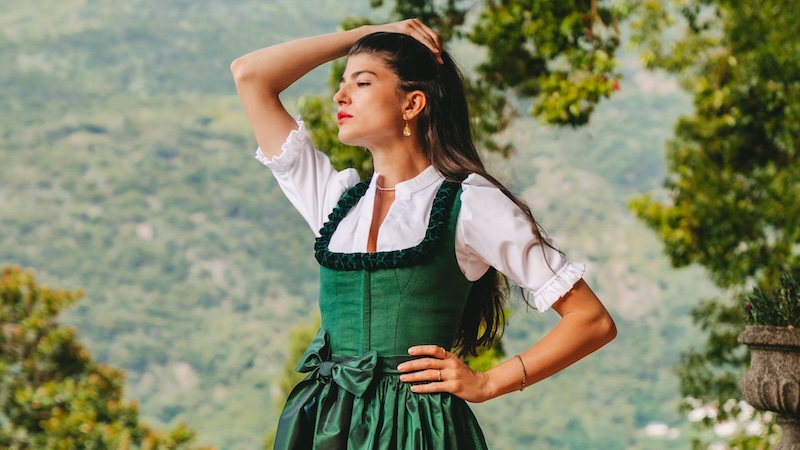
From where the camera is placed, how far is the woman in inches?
62.2

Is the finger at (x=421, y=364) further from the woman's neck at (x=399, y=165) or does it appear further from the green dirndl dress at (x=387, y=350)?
the woman's neck at (x=399, y=165)

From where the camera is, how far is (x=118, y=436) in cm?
583

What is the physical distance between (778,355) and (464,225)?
3.26 ft

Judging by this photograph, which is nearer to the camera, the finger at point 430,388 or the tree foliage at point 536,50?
the finger at point 430,388

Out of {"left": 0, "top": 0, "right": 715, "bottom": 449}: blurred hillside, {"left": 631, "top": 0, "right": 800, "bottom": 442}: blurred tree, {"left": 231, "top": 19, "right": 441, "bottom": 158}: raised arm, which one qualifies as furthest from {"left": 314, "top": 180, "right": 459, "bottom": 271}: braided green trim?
{"left": 0, "top": 0, "right": 715, "bottom": 449}: blurred hillside

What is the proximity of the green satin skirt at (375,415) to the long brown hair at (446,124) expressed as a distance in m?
0.19

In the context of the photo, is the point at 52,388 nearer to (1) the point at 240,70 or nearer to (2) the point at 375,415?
(1) the point at 240,70

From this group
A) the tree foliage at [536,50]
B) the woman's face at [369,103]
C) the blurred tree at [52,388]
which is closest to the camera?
the woman's face at [369,103]

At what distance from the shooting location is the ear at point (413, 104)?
172cm

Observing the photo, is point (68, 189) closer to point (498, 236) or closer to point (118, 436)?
point (118, 436)

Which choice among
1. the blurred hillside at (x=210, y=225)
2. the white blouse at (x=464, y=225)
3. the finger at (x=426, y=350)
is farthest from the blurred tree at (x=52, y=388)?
the blurred hillside at (x=210, y=225)

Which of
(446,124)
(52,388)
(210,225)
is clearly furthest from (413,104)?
(210,225)

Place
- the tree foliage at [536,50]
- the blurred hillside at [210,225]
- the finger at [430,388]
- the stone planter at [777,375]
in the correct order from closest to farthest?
the finger at [430,388], the stone planter at [777,375], the tree foliage at [536,50], the blurred hillside at [210,225]

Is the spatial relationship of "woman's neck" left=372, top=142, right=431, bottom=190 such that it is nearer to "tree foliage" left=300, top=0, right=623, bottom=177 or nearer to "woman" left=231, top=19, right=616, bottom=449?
"woman" left=231, top=19, right=616, bottom=449
